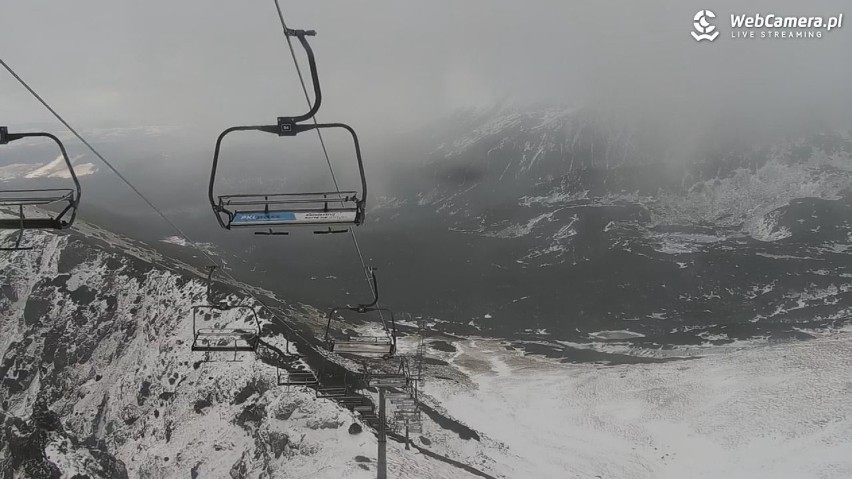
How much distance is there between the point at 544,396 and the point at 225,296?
46.7 m

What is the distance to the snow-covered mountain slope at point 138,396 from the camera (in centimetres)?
3988

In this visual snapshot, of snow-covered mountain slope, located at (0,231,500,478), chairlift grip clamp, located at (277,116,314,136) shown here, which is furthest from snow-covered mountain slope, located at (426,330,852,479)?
chairlift grip clamp, located at (277,116,314,136)

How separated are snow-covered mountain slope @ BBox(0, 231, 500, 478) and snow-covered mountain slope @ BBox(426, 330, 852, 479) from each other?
15.8 m

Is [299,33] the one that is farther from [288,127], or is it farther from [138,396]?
[138,396]

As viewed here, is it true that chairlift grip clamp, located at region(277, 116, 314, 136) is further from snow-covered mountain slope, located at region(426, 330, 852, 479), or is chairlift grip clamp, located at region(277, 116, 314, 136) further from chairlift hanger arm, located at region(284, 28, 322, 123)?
snow-covered mountain slope, located at region(426, 330, 852, 479)

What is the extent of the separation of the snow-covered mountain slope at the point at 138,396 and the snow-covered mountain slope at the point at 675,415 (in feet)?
51.7

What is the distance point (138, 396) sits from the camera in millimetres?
53656

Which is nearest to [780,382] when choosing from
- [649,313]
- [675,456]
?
[675,456]

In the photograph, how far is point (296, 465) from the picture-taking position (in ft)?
122

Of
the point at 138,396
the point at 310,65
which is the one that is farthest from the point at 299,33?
the point at 138,396

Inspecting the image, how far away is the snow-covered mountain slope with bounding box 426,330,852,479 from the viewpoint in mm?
44656

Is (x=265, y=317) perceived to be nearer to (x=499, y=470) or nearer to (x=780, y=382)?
(x=499, y=470)

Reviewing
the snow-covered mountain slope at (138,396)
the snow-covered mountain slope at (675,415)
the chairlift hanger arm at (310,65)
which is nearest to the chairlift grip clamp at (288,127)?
the chairlift hanger arm at (310,65)

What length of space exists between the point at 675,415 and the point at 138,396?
5775cm
